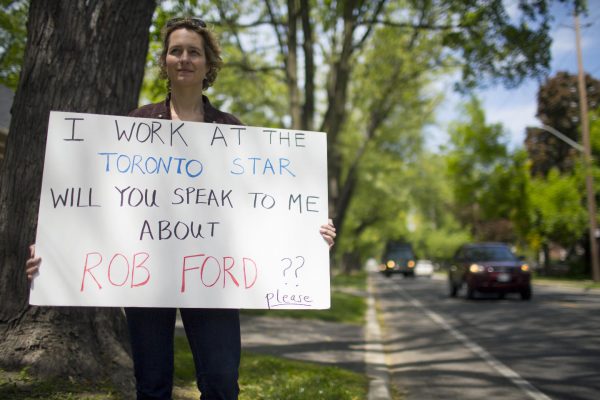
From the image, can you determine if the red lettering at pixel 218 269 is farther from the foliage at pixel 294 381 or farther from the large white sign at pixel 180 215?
the foliage at pixel 294 381

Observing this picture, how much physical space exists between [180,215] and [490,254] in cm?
1597

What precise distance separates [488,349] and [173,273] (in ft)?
19.7

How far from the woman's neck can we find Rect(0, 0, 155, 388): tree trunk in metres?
1.25

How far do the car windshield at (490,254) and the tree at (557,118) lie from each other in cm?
2550

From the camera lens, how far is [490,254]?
17453 millimetres

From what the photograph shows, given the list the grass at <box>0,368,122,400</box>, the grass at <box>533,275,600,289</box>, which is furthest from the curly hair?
the grass at <box>533,275,600,289</box>

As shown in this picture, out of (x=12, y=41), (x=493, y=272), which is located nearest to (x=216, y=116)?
(x=12, y=41)

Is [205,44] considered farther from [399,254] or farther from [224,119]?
[399,254]

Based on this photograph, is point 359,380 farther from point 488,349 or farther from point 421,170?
point 421,170

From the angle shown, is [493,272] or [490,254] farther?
[490,254]

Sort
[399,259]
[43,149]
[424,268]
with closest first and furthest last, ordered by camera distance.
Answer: [43,149] → [399,259] → [424,268]

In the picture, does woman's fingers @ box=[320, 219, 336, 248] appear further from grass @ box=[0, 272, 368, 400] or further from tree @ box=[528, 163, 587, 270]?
tree @ box=[528, 163, 587, 270]

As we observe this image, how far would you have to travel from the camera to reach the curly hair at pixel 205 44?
9.43ft

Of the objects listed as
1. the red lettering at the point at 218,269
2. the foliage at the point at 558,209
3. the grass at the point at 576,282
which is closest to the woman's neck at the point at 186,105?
the red lettering at the point at 218,269
